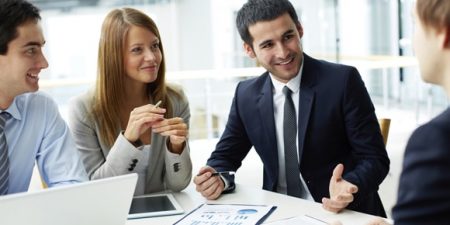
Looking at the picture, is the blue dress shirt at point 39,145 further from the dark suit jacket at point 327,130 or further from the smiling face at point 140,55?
the dark suit jacket at point 327,130

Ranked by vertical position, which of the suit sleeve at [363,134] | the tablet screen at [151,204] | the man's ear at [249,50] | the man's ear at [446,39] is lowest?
the tablet screen at [151,204]

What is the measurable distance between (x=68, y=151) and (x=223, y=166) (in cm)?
61

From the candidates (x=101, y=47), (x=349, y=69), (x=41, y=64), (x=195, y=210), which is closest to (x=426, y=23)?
(x=195, y=210)

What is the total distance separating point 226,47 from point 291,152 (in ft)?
12.3

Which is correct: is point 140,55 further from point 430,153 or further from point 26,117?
point 430,153

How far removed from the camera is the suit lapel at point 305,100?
6.82 feet

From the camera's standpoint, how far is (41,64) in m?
1.90

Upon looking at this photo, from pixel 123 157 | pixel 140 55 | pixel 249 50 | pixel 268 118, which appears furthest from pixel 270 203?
pixel 140 55

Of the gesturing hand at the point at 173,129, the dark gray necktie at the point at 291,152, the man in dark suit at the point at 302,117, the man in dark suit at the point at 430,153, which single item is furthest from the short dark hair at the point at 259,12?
the man in dark suit at the point at 430,153

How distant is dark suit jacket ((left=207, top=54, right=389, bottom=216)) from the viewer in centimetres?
203

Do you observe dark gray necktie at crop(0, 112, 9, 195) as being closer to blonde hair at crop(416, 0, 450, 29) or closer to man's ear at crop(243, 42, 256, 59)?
man's ear at crop(243, 42, 256, 59)

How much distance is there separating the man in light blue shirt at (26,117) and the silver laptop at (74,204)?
0.59 metres

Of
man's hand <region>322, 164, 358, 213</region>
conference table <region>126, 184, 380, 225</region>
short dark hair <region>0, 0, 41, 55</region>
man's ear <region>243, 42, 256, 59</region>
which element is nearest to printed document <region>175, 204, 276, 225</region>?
conference table <region>126, 184, 380, 225</region>

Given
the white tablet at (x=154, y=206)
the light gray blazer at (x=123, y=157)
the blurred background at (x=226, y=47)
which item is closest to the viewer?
the white tablet at (x=154, y=206)
